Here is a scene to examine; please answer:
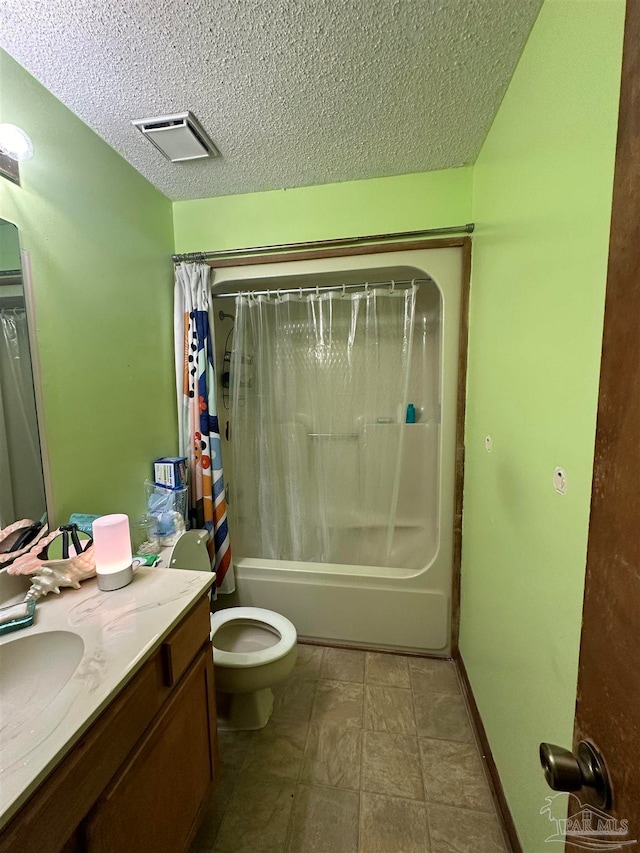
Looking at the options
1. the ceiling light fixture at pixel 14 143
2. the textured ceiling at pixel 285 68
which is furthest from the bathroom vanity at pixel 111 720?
the textured ceiling at pixel 285 68

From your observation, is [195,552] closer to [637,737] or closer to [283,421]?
[283,421]

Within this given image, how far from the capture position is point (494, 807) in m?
1.15

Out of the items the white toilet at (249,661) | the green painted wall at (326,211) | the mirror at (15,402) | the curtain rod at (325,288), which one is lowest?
the white toilet at (249,661)

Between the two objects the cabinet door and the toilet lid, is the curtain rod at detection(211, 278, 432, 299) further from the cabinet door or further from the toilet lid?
the cabinet door

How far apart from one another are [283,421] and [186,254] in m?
1.05

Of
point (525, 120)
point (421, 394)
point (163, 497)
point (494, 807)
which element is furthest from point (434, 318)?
point (494, 807)

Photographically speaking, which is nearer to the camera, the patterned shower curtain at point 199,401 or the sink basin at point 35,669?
the sink basin at point 35,669

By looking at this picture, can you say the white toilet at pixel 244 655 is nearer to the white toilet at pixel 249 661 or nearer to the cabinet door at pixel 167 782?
the white toilet at pixel 249 661

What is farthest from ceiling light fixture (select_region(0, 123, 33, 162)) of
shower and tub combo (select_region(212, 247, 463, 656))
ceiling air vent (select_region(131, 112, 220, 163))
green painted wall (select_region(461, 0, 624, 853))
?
green painted wall (select_region(461, 0, 624, 853))

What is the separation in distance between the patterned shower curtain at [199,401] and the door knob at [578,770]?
5.29 feet

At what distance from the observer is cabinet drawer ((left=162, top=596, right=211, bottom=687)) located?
85 centimetres

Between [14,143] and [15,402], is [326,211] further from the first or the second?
[15,402]

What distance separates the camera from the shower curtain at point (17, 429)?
100 cm

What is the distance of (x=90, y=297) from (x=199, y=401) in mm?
648
